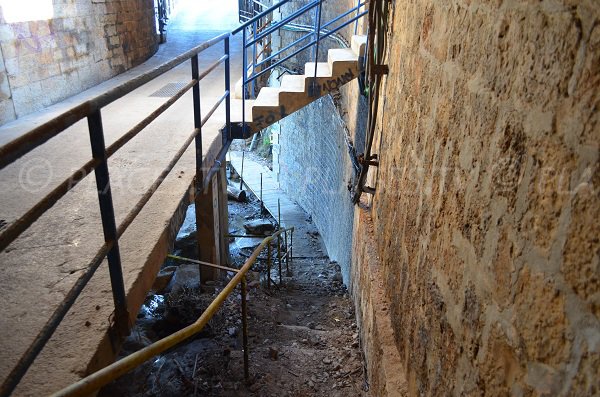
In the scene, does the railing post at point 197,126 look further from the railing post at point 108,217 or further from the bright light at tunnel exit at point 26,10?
the bright light at tunnel exit at point 26,10

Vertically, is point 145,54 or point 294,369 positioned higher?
point 145,54

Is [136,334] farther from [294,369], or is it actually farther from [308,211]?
[308,211]

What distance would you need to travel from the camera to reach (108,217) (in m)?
1.86

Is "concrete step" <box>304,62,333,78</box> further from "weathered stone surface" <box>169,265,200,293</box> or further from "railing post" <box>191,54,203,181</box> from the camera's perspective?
"weathered stone surface" <box>169,265,200,293</box>

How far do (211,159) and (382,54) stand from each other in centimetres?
170

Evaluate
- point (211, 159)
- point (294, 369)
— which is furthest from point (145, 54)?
point (294, 369)

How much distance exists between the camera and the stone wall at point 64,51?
472 cm

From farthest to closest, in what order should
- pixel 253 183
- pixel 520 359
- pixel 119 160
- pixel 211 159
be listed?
pixel 253 183
pixel 211 159
pixel 119 160
pixel 520 359

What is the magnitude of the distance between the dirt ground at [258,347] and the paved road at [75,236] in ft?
4.01

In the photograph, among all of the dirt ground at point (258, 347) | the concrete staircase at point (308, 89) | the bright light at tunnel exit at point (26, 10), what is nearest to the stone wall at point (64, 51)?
the bright light at tunnel exit at point (26, 10)

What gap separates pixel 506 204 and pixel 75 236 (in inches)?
91.0

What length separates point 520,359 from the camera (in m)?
1.05

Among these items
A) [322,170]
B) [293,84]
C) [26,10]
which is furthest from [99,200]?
[322,170]

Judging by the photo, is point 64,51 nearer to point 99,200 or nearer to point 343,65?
point 343,65
